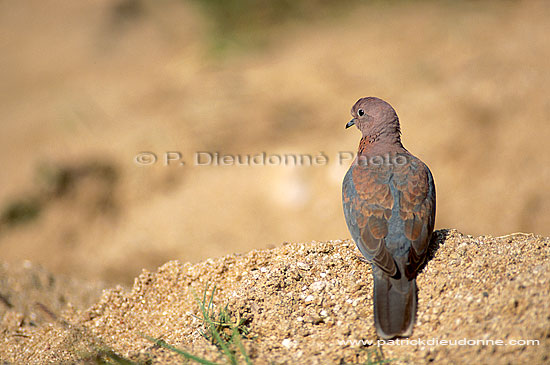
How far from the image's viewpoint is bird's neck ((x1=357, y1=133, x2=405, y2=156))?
3.85 metres

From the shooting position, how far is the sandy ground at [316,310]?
260 cm

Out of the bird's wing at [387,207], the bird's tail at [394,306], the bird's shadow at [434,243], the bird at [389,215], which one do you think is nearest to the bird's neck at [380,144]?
the bird at [389,215]

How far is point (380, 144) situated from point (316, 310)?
4.88 feet

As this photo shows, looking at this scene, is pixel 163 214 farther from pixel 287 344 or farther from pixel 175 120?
pixel 287 344

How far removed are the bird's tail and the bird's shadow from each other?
0.25 meters

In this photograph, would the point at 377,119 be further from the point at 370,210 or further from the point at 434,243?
the point at 434,243

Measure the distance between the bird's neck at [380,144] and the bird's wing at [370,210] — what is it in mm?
241

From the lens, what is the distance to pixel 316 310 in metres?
2.99

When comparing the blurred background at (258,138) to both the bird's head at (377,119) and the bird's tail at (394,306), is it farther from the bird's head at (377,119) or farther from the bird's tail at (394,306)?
the bird's tail at (394,306)

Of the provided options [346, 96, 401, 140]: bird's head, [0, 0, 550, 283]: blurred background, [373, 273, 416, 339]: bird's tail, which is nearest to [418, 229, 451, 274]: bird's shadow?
[373, 273, 416, 339]: bird's tail

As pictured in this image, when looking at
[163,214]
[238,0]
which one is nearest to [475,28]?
[238,0]

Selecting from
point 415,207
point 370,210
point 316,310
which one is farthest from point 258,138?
point 316,310

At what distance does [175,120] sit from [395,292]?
5825mm

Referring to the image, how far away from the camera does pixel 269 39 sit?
409 inches
